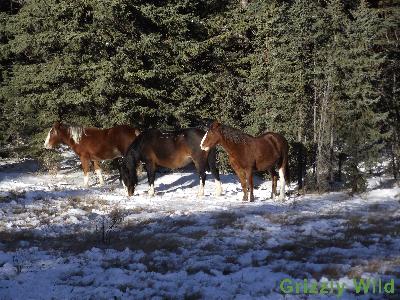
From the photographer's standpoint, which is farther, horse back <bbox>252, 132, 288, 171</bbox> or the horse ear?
horse back <bbox>252, 132, 288, 171</bbox>

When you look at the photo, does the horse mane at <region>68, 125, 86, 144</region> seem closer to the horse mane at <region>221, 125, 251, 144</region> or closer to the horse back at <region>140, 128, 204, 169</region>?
the horse back at <region>140, 128, 204, 169</region>

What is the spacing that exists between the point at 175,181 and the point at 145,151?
354 centimetres

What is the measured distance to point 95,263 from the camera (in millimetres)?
7102

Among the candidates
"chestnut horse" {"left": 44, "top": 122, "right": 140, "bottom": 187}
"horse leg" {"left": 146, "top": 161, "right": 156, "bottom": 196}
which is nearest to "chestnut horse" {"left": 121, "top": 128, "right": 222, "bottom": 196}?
"horse leg" {"left": 146, "top": 161, "right": 156, "bottom": 196}

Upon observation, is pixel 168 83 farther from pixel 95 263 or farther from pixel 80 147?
pixel 95 263

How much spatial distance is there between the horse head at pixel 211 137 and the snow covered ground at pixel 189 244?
1.61m

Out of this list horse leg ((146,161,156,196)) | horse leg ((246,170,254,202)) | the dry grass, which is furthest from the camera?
horse leg ((146,161,156,196))

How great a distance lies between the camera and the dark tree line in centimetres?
1488

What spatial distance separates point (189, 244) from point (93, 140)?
951 cm

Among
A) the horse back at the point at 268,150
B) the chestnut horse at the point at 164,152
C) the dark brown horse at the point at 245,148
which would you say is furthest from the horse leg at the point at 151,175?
the horse back at the point at 268,150

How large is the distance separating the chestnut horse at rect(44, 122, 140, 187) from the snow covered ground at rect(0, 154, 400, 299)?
2.94 m

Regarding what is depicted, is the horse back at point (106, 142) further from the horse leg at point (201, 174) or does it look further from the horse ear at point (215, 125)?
the horse ear at point (215, 125)

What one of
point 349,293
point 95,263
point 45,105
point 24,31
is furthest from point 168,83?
point 349,293

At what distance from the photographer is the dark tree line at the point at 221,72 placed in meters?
14.9
